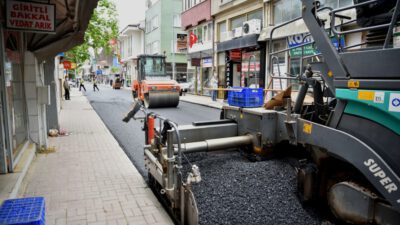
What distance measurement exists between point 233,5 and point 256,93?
19.1m

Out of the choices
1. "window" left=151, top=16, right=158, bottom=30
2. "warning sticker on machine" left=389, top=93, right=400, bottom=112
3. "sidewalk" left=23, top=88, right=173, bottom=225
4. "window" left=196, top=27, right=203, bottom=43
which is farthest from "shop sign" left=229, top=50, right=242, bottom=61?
"window" left=151, top=16, right=158, bottom=30

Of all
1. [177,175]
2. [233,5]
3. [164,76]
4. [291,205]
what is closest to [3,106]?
[177,175]

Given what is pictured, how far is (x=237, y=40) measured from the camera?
22.2 m

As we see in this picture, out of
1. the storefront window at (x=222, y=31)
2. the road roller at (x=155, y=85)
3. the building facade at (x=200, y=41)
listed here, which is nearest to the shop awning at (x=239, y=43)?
the storefront window at (x=222, y=31)

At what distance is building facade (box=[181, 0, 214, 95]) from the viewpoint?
2769cm

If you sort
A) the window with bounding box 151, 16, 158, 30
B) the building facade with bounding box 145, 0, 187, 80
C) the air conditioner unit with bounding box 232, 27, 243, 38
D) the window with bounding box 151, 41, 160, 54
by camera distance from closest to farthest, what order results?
1. the air conditioner unit with bounding box 232, 27, 243, 38
2. the building facade with bounding box 145, 0, 187, 80
3. the window with bounding box 151, 41, 160, 54
4. the window with bounding box 151, 16, 158, 30

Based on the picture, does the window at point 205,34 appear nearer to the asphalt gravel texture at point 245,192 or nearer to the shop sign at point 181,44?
the shop sign at point 181,44

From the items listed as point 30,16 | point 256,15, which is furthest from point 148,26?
point 30,16

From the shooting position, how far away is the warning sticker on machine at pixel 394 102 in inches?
110

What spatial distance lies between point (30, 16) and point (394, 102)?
5.40 meters

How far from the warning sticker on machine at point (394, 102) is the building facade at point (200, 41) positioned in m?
24.4

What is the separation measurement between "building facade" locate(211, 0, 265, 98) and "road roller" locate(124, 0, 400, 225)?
14274 mm

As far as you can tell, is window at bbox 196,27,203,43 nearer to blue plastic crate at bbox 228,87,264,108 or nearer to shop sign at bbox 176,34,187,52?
shop sign at bbox 176,34,187,52

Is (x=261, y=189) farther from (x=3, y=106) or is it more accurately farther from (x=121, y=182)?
(x=3, y=106)
